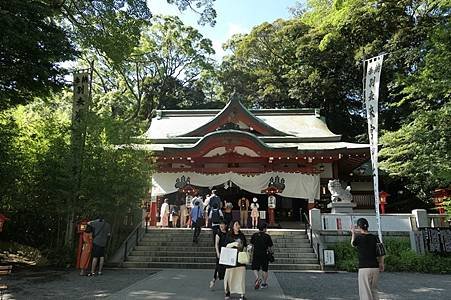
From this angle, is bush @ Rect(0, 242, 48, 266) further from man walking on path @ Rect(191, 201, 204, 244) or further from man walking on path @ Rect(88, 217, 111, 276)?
man walking on path @ Rect(191, 201, 204, 244)

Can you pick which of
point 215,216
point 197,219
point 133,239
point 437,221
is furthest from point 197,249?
point 437,221

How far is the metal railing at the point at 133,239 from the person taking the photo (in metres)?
11.4

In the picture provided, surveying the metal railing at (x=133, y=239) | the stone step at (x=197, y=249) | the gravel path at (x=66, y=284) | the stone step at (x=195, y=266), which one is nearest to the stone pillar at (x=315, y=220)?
the stone step at (x=197, y=249)

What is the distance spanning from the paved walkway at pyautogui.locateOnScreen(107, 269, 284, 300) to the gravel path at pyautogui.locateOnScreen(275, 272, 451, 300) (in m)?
0.40

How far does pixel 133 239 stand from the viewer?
1220cm

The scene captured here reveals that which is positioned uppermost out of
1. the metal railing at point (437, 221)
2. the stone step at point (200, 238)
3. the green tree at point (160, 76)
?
the green tree at point (160, 76)

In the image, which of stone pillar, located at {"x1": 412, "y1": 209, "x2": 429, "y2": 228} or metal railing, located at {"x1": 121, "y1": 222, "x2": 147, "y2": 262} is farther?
stone pillar, located at {"x1": 412, "y1": 209, "x2": 429, "y2": 228}

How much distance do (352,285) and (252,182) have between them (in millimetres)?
8981

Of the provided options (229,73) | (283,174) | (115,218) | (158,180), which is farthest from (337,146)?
(229,73)

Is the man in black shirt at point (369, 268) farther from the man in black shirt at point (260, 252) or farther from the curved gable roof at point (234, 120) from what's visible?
the curved gable roof at point (234, 120)

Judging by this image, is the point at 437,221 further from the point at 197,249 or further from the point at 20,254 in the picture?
the point at 20,254

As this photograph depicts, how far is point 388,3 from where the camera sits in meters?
22.1

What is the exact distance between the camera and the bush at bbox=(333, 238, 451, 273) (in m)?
10.5

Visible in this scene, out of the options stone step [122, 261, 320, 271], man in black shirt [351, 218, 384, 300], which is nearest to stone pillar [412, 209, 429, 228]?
stone step [122, 261, 320, 271]
